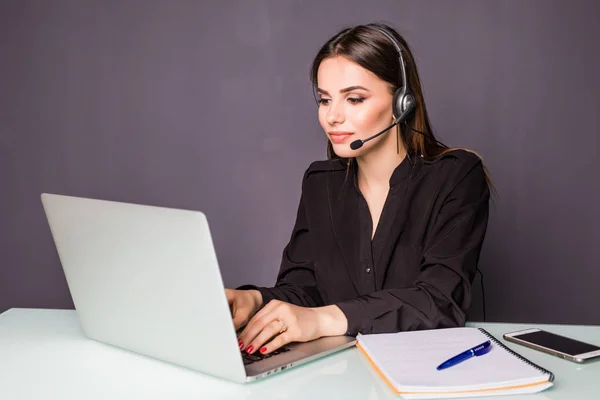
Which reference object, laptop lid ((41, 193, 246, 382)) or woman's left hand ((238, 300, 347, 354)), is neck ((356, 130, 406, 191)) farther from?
laptop lid ((41, 193, 246, 382))

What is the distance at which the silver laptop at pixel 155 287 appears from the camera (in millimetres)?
1031

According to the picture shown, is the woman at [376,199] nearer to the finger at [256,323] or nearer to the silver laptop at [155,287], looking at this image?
the finger at [256,323]

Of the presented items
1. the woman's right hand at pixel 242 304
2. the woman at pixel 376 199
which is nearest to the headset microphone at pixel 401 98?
the woman at pixel 376 199

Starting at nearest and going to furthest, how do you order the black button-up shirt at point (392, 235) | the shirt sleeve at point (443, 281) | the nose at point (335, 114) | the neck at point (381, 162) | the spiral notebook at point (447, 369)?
1. the spiral notebook at point (447, 369)
2. the shirt sleeve at point (443, 281)
3. the black button-up shirt at point (392, 235)
4. the nose at point (335, 114)
5. the neck at point (381, 162)

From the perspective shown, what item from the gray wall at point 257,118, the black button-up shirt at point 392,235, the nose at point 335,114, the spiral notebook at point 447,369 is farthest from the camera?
the gray wall at point 257,118

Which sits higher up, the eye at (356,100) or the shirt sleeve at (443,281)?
the eye at (356,100)

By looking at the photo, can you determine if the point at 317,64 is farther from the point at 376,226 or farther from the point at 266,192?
the point at 266,192

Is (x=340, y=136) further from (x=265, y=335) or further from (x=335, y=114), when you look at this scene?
(x=265, y=335)

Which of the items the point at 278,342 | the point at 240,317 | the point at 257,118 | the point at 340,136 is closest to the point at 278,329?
the point at 278,342

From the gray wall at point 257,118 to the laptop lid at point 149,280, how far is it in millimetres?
1643

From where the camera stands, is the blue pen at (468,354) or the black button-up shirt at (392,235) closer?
the blue pen at (468,354)

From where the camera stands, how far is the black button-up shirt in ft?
5.33

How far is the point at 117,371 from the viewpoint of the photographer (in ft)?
3.81

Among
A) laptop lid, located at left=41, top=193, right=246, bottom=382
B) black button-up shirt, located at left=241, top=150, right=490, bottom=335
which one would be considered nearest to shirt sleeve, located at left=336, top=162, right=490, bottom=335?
black button-up shirt, located at left=241, top=150, right=490, bottom=335
